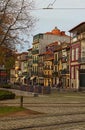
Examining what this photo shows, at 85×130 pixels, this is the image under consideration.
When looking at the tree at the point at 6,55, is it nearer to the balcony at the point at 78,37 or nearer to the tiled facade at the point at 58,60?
the tiled facade at the point at 58,60

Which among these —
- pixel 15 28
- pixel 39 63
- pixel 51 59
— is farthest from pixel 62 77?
pixel 15 28

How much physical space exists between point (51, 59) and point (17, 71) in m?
45.3

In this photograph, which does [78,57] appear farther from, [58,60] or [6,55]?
[6,55]

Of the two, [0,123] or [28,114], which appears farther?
[28,114]

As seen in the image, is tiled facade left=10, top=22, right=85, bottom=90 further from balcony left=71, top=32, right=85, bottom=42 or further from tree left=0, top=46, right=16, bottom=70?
→ tree left=0, top=46, right=16, bottom=70

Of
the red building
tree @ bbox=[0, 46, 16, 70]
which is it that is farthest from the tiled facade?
tree @ bbox=[0, 46, 16, 70]

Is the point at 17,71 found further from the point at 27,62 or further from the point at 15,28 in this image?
the point at 15,28

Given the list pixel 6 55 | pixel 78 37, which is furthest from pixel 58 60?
pixel 6 55

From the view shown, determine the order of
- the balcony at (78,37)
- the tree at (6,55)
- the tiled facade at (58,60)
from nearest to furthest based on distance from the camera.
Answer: the tree at (6,55), the balcony at (78,37), the tiled facade at (58,60)

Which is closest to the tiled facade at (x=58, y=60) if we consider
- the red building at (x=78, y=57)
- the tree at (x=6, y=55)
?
the red building at (x=78, y=57)

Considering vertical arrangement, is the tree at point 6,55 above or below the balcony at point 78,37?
below

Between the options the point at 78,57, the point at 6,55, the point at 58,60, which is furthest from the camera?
the point at 58,60

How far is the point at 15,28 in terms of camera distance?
1779 inches

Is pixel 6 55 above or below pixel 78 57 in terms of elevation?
below
